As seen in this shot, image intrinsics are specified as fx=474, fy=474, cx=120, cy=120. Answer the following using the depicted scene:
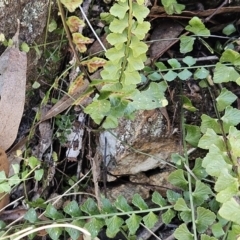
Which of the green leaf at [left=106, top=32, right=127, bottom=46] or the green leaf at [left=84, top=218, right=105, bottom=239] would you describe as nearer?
the green leaf at [left=106, top=32, right=127, bottom=46]

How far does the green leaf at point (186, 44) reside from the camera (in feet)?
5.20

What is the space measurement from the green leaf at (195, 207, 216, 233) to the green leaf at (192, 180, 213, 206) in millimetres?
53

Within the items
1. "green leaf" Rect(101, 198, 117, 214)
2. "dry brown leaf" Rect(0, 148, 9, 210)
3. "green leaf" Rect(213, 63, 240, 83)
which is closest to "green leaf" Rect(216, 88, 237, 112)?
"green leaf" Rect(213, 63, 240, 83)

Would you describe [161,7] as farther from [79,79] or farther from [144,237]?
[144,237]

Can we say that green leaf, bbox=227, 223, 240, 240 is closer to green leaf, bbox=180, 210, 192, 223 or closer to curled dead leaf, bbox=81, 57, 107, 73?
green leaf, bbox=180, 210, 192, 223

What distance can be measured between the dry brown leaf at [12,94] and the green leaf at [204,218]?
72 cm

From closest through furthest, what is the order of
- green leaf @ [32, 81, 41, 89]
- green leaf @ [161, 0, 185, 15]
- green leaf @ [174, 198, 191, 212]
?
green leaf @ [174, 198, 191, 212]
green leaf @ [161, 0, 185, 15]
green leaf @ [32, 81, 41, 89]

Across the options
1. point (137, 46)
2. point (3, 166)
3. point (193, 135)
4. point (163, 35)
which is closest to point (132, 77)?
point (137, 46)

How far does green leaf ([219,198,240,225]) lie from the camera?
1.16 m

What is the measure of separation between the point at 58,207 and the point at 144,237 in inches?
13.3

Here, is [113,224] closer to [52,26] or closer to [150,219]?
[150,219]

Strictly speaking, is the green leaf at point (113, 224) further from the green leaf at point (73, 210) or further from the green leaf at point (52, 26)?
the green leaf at point (52, 26)

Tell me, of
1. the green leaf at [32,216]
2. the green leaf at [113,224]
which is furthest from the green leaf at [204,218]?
the green leaf at [32,216]

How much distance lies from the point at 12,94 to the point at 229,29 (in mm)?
798
